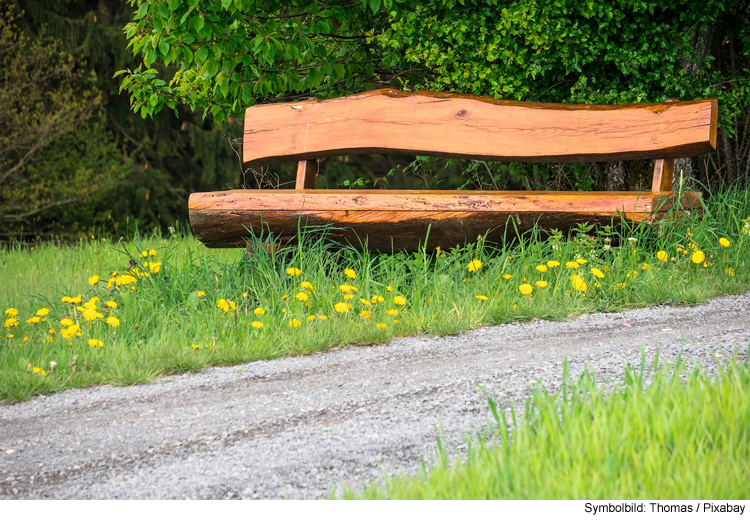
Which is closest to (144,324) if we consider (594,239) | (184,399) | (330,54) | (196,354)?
(196,354)

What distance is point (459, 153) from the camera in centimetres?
483

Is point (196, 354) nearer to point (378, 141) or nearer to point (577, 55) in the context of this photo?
point (378, 141)

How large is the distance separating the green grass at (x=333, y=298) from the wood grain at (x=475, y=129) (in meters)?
0.59

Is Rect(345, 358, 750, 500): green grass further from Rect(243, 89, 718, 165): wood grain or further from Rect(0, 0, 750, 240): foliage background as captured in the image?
Rect(0, 0, 750, 240): foliage background

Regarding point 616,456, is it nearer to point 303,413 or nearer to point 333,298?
point 303,413

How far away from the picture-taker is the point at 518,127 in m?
4.71

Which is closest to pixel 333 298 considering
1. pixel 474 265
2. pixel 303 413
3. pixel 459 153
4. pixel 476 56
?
pixel 474 265

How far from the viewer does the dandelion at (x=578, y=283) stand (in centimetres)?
367

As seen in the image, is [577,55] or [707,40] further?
[707,40]

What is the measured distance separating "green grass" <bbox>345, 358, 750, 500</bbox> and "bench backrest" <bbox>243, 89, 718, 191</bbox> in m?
2.76

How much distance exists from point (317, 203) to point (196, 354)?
164 centimetres

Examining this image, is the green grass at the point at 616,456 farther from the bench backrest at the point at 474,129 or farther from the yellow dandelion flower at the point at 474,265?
the bench backrest at the point at 474,129

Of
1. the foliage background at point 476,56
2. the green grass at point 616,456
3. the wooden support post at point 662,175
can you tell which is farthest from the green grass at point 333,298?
the green grass at point 616,456

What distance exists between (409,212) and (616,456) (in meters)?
2.76
